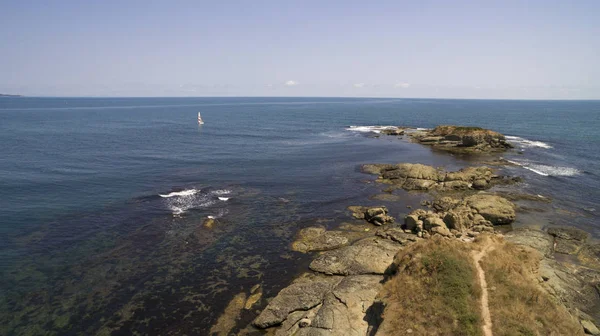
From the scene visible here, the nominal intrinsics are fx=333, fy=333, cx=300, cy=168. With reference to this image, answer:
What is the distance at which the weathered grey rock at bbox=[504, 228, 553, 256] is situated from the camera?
37688 mm

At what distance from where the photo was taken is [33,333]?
85.9 feet

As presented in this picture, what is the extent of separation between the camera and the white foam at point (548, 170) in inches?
2739

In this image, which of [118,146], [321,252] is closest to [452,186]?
[321,252]

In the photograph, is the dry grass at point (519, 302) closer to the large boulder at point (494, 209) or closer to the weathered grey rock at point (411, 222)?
the weathered grey rock at point (411, 222)

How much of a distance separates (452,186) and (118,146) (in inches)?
3463

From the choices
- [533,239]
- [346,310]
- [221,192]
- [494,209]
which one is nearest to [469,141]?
[494,209]

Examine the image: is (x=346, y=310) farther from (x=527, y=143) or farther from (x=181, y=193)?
(x=527, y=143)

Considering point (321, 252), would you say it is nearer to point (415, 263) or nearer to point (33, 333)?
point (415, 263)

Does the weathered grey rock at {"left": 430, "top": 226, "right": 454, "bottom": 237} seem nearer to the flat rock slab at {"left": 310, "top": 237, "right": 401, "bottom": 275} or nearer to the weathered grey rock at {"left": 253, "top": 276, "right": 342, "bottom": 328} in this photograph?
the flat rock slab at {"left": 310, "top": 237, "right": 401, "bottom": 275}

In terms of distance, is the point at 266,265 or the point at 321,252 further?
the point at 321,252

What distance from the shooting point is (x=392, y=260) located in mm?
34781

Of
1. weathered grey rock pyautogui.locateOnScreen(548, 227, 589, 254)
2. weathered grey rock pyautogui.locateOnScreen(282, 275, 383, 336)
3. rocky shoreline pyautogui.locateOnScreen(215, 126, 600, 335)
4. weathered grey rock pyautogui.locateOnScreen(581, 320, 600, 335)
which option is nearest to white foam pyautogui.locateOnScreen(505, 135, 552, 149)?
rocky shoreline pyautogui.locateOnScreen(215, 126, 600, 335)

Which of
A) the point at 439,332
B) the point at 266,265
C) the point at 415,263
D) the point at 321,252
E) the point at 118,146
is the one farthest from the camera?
the point at 118,146

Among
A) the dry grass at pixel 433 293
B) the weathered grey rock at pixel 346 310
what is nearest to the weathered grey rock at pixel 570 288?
the dry grass at pixel 433 293
